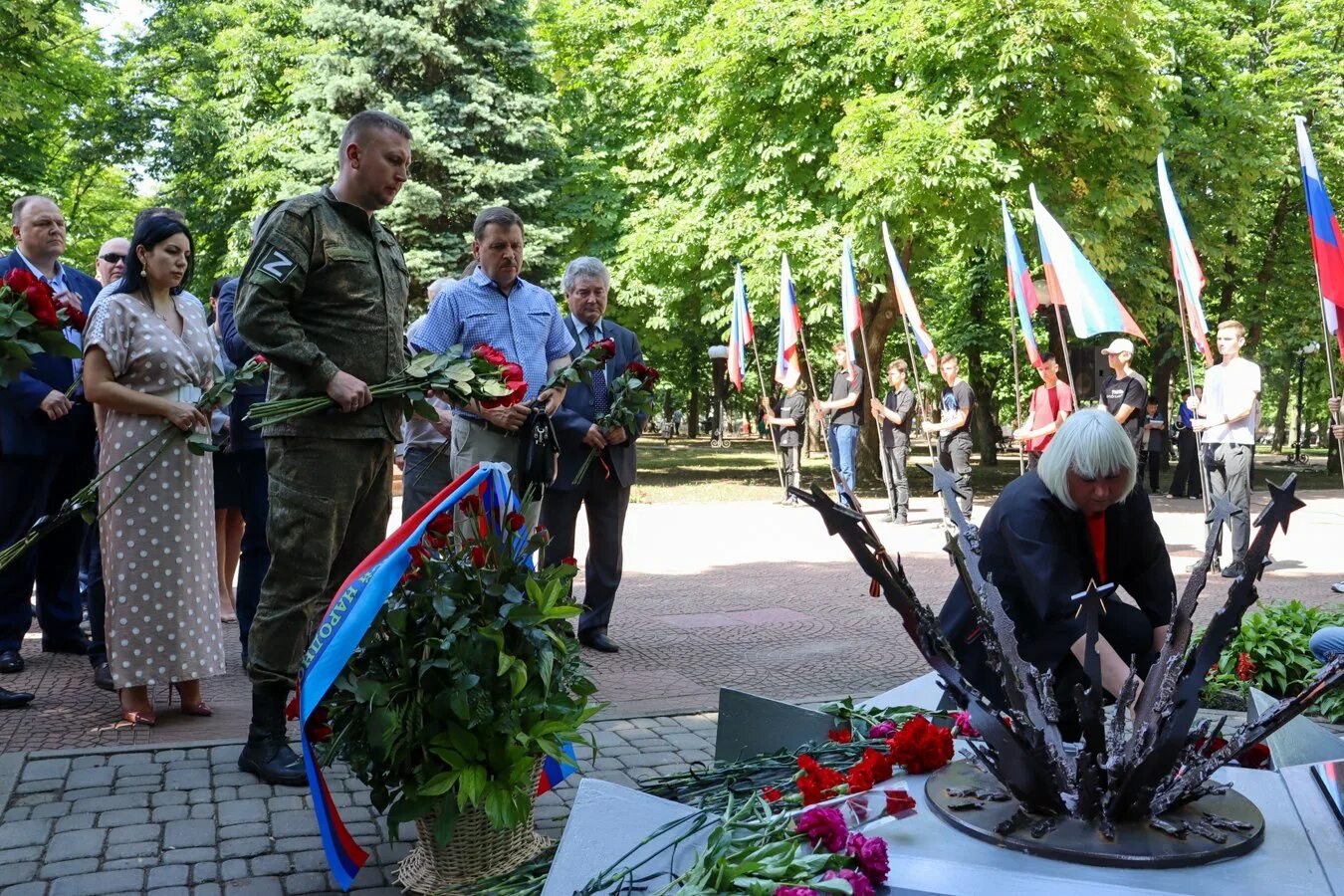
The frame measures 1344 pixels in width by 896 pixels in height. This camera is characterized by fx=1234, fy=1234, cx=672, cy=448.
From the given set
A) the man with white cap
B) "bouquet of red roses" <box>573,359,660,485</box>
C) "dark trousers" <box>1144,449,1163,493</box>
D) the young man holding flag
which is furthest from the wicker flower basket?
"dark trousers" <box>1144,449,1163,493</box>

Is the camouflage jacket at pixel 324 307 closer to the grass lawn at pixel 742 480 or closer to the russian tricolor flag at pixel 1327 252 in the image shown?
the russian tricolor flag at pixel 1327 252

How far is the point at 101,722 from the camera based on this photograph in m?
5.15

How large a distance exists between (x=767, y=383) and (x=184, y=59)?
23083mm

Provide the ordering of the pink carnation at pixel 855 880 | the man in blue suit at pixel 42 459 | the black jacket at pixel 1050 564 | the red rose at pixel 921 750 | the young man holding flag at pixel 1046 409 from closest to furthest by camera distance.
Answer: the pink carnation at pixel 855 880 → the red rose at pixel 921 750 → the black jacket at pixel 1050 564 → the man in blue suit at pixel 42 459 → the young man holding flag at pixel 1046 409

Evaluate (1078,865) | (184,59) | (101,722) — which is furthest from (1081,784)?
(184,59)

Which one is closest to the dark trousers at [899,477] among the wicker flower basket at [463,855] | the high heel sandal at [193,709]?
the high heel sandal at [193,709]

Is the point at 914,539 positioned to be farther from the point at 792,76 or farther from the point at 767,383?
the point at 767,383

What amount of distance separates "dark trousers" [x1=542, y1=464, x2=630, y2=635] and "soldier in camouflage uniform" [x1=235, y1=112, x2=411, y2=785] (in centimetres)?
254

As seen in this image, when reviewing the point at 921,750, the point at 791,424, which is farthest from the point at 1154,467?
the point at 921,750

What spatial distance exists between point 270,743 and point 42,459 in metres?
2.64

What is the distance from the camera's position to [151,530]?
16.4 ft

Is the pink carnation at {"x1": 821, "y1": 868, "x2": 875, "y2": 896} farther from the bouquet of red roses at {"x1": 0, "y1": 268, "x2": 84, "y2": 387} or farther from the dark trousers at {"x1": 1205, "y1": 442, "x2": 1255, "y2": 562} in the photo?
the dark trousers at {"x1": 1205, "y1": 442, "x2": 1255, "y2": 562}

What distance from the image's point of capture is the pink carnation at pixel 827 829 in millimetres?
2488

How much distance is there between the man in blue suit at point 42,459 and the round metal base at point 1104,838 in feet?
16.1
